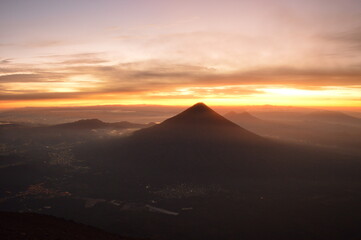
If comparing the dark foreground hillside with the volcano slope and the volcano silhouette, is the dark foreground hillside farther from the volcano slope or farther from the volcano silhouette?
the volcano silhouette

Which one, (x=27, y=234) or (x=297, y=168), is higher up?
(x=27, y=234)

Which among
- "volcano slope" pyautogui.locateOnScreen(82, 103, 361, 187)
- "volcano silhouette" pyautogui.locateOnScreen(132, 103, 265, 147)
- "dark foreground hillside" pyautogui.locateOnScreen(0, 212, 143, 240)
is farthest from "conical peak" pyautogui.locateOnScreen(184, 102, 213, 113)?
"dark foreground hillside" pyautogui.locateOnScreen(0, 212, 143, 240)

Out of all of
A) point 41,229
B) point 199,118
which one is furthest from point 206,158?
point 41,229

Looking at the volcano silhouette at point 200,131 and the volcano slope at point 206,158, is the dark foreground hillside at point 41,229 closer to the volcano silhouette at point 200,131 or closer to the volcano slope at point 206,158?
the volcano slope at point 206,158

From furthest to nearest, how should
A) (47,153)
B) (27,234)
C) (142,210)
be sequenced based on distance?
(47,153)
(142,210)
(27,234)

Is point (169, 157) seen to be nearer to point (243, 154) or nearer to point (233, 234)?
point (243, 154)

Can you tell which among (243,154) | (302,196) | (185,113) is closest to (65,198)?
(302,196)

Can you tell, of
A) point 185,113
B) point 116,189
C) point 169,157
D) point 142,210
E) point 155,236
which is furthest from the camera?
point 185,113

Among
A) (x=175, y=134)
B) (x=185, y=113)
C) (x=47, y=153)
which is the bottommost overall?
(x=47, y=153)

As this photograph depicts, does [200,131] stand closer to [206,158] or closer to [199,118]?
[199,118]
